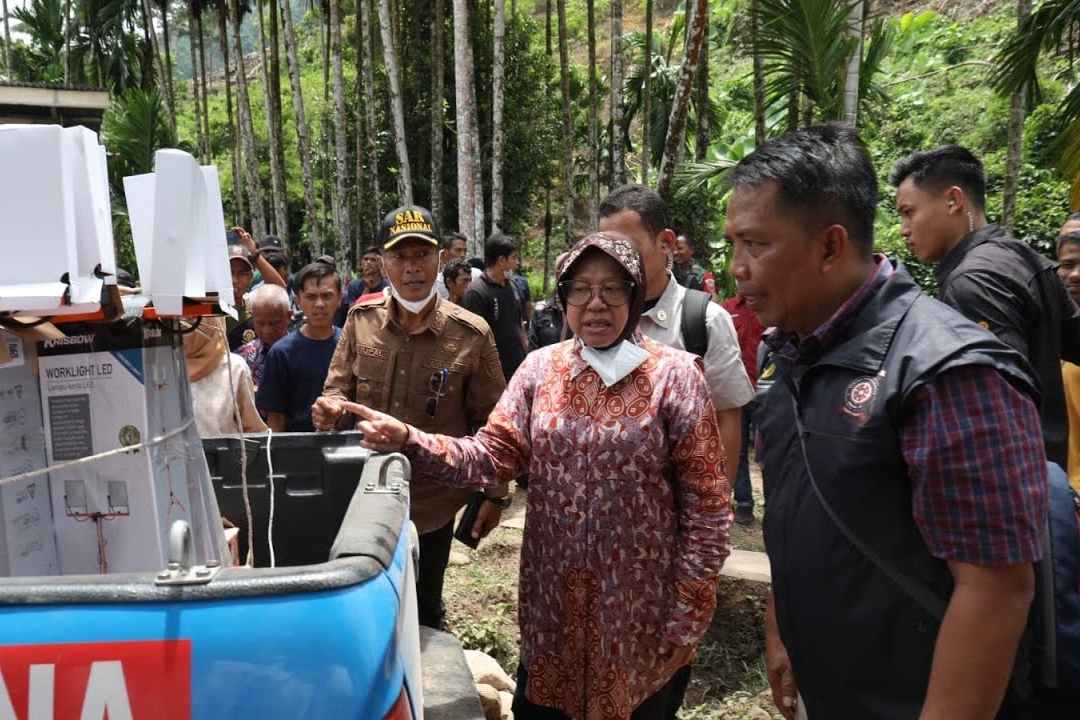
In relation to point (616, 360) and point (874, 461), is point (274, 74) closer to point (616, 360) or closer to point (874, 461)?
point (616, 360)

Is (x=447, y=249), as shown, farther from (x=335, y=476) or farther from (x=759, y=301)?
(x=759, y=301)

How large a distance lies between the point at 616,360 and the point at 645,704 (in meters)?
1.01

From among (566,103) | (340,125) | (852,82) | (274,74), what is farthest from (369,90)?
(852,82)

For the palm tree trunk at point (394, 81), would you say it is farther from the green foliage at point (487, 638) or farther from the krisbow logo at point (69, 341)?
the krisbow logo at point (69, 341)

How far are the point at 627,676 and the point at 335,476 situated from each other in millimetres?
994

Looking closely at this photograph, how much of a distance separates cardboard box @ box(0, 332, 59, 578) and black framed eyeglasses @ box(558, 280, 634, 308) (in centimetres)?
140

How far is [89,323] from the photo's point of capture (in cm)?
167

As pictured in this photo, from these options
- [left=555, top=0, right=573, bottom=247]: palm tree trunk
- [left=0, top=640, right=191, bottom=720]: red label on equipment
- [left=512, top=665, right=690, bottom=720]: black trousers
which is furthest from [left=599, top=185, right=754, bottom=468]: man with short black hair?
[left=555, top=0, right=573, bottom=247]: palm tree trunk

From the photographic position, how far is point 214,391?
3.47 meters

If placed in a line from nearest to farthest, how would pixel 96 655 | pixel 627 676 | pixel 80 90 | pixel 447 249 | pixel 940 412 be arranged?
pixel 96 655, pixel 940 412, pixel 80 90, pixel 627 676, pixel 447 249

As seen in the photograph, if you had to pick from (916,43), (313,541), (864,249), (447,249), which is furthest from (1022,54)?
(916,43)

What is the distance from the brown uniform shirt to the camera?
331 centimetres

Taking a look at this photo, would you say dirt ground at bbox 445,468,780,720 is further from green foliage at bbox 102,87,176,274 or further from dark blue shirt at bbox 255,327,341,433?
green foliage at bbox 102,87,176,274

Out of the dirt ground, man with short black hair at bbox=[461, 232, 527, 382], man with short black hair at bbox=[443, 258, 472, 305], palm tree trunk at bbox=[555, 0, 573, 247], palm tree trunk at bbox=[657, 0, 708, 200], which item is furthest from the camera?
palm tree trunk at bbox=[555, 0, 573, 247]
